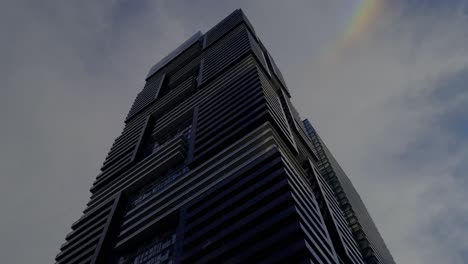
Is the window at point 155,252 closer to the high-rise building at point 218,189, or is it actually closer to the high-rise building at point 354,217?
the high-rise building at point 218,189

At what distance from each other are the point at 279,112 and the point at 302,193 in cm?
2684

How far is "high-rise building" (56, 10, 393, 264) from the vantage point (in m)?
51.5

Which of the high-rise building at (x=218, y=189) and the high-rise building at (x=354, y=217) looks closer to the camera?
the high-rise building at (x=218, y=189)

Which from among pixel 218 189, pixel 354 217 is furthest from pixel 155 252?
pixel 354 217

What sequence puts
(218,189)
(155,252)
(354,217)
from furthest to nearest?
(354,217)
(155,252)
(218,189)

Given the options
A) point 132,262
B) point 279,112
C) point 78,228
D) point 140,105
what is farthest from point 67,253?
point 140,105

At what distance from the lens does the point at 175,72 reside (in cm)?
15088

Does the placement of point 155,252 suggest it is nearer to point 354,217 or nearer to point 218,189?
point 218,189

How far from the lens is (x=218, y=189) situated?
62.5m

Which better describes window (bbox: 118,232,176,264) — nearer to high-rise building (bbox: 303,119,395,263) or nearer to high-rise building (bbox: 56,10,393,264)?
high-rise building (bbox: 56,10,393,264)

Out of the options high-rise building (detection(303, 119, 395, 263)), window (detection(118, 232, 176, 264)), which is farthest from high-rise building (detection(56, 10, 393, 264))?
high-rise building (detection(303, 119, 395, 263))

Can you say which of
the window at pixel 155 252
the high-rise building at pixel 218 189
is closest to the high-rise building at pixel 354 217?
the high-rise building at pixel 218 189

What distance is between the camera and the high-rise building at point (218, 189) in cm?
5150

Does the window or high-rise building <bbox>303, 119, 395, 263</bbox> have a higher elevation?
high-rise building <bbox>303, 119, 395, 263</bbox>
